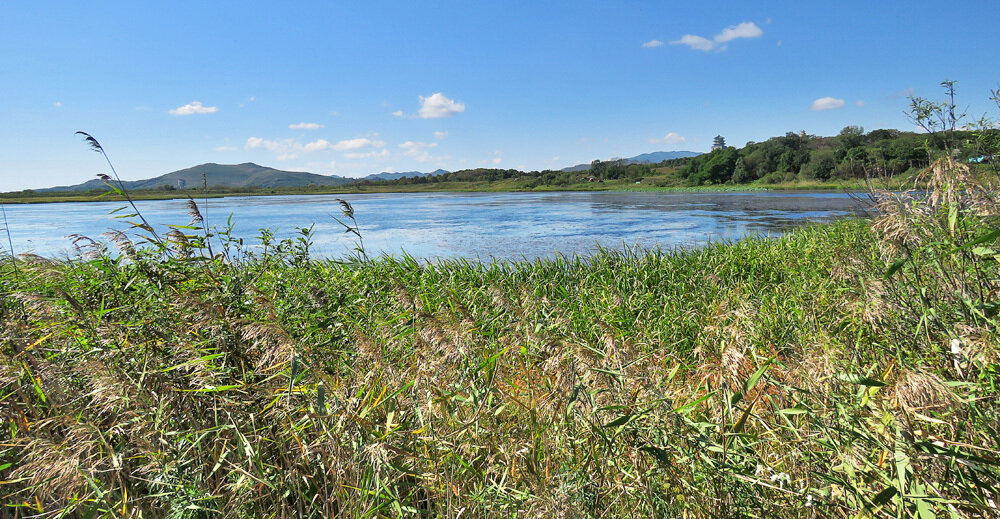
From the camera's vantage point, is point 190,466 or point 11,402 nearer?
point 190,466

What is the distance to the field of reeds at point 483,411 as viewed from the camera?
214 centimetres

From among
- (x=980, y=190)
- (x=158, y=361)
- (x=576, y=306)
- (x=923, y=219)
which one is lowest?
(x=576, y=306)

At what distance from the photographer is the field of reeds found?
2145mm

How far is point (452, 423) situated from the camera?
9.75ft

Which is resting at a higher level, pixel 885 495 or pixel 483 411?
pixel 885 495

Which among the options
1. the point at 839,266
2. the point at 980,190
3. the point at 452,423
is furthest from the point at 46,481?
the point at 839,266

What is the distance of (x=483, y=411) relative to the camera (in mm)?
3041

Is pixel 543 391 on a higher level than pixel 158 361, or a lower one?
lower

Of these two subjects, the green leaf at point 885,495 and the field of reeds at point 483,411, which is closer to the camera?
the green leaf at point 885,495

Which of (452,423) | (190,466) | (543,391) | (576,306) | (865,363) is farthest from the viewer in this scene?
(576,306)

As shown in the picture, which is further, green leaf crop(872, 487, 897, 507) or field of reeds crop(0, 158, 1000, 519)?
field of reeds crop(0, 158, 1000, 519)

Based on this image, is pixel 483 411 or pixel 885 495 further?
pixel 483 411

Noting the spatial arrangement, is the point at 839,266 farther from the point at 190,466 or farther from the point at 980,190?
the point at 190,466

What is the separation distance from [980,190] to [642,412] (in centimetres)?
228
